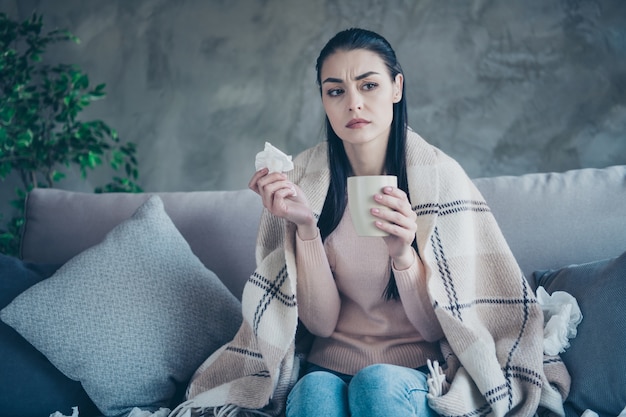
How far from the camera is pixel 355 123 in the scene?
1.34 m

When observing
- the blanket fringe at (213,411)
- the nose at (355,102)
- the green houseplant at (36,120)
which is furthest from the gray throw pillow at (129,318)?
the green houseplant at (36,120)

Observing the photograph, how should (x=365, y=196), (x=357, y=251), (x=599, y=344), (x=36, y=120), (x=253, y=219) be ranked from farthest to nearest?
(x=36, y=120)
(x=253, y=219)
(x=357, y=251)
(x=599, y=344)
(x=365, y=196)

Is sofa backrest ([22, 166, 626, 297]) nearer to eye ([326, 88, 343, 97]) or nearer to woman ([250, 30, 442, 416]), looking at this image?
woman ([250, 30, 442, 416])

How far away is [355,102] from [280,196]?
0.93ft

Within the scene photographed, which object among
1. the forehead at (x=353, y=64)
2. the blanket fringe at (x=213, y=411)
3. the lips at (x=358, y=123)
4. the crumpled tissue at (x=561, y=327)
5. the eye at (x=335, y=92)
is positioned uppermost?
the forehead at (x=353, y=64)

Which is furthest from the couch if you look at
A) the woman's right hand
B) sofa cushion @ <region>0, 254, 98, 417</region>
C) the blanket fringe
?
the woman's right hand

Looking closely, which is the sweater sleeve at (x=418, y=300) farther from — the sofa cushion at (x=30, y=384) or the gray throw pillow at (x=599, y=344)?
the sofa cushion at (x=30, y=384)

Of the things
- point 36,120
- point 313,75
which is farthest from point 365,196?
point 36,120

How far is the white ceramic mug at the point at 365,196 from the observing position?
1010 millimetres

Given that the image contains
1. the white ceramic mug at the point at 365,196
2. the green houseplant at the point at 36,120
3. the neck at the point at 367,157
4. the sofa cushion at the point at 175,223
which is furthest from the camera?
the green houseplant at the point at 36,120

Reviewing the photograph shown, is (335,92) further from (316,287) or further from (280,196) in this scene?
(316,287)

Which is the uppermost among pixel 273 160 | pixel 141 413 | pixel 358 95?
pixel 358 95

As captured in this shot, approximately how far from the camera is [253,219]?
1694 millimetres

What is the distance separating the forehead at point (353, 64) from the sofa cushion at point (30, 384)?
0.96m
